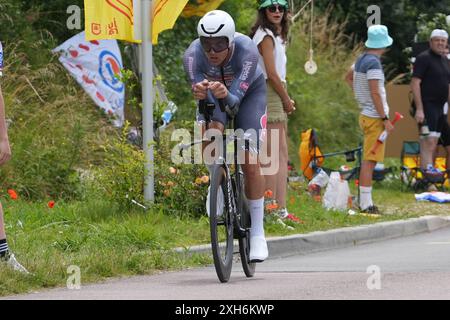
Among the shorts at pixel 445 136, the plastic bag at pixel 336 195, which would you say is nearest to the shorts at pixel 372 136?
the plastic bag at pixel 336 195

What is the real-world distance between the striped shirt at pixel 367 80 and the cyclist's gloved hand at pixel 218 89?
17.4ft

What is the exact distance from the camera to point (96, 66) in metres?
16.5

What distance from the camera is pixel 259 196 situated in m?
9.42

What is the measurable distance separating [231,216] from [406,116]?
10.2 meters

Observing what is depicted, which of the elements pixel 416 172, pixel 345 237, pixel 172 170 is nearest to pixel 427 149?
pixel 416 172

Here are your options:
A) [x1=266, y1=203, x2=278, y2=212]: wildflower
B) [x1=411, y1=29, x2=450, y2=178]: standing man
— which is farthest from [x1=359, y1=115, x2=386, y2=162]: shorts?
[x1=411, y1=29, x2=450, y2=178]: standing man

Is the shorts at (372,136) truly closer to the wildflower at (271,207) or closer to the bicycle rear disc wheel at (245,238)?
the wildflower at (271,207)

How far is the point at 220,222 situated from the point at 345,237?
11.6ft

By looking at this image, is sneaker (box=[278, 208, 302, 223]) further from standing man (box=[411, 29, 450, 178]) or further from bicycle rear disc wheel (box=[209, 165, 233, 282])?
standing man (box=[411, 29, 450, 178])

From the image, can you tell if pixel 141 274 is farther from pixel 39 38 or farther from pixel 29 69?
pixel 39 38

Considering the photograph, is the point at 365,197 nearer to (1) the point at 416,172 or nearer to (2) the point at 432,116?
(1) the point at 416,172

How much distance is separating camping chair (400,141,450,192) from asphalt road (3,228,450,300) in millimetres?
Result: 5202

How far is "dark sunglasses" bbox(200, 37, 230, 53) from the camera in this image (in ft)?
29.0
